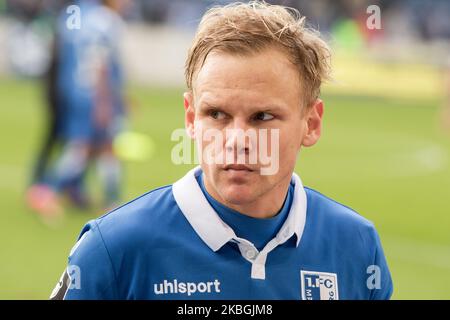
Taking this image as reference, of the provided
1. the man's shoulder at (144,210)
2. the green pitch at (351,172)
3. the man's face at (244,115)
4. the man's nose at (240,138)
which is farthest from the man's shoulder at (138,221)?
the green pitch at (351,172)

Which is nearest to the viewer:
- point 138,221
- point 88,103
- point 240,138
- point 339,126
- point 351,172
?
point 240,138

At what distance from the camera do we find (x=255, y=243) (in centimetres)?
291

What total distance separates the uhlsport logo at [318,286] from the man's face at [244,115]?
0.95 ft

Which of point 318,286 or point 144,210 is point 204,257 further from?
point 318,286

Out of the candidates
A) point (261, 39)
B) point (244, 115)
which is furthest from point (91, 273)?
point (261, 39)

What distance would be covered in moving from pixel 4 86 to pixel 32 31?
183 cm

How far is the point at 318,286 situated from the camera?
2.90m

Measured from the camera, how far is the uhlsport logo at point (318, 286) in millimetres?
2902

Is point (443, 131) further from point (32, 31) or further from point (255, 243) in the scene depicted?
point (255, 243)

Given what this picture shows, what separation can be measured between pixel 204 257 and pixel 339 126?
1485 centimetres

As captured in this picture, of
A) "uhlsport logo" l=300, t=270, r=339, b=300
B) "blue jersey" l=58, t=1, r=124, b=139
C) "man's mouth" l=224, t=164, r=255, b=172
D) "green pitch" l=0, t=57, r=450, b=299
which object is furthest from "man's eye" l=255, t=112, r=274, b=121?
"blue jersey" l=58, t=1, r=124, b=139

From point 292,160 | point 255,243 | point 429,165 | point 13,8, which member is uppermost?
point 13,8

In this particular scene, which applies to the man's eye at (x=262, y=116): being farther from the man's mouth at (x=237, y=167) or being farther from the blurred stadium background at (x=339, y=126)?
the blurred stadium background at (x=339, y=126)
